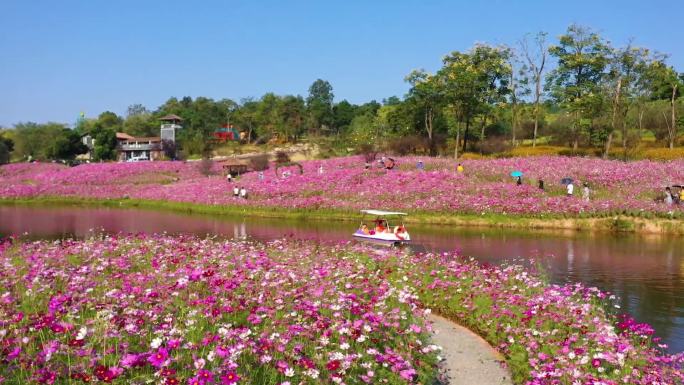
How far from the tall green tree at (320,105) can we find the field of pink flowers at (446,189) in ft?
249

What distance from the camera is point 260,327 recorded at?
8773 millimetres

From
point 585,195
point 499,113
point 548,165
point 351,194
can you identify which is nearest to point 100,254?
point 351,194

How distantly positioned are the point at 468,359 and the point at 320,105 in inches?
5172

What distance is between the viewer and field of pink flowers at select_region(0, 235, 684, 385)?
21.9 ft

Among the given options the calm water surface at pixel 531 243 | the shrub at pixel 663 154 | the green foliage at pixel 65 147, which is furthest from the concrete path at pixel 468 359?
the green foliage at pixel 65 147

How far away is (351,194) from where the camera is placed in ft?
146

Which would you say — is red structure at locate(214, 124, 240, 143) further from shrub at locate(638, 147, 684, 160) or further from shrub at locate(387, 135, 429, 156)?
shrub at locate(638, 147, 684, 160)

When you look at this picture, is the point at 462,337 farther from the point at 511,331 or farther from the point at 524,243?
the point at 524,243

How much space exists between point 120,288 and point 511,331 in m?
7.79

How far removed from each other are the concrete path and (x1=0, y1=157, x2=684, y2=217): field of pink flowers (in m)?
26.3

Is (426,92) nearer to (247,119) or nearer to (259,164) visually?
(259,164)

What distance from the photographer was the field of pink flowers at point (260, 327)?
6.67 m

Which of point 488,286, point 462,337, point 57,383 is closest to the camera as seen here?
point 57,383

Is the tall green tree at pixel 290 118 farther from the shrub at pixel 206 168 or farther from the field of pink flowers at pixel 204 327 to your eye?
the field of pink flowers at pixel 204 327
